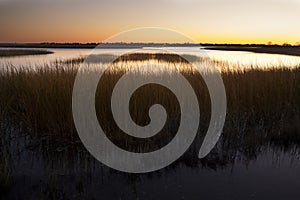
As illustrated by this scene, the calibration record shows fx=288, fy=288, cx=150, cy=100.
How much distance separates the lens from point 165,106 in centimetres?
556

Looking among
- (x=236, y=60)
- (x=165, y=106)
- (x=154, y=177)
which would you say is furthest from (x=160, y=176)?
(x=236, y=60)

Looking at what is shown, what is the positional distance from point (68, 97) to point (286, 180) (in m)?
3.63

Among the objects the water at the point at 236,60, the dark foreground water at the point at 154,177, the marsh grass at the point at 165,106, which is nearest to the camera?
the dark foreground water at the point at 154,177

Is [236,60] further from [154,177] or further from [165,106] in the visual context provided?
[154,177]

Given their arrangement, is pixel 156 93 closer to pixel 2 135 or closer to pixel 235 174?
pixel 235 174

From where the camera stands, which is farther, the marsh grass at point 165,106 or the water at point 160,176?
the marsh grass at point 165,106

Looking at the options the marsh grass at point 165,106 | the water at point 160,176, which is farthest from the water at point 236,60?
the water at point 160,176

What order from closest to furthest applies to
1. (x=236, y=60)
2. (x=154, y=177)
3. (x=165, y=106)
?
(x=154, y=177), (x=165, y=106), (x=236, y=60)

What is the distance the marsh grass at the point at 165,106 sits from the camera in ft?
15.6

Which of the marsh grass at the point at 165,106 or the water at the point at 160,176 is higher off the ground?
the marsh grass at the point at 165,106

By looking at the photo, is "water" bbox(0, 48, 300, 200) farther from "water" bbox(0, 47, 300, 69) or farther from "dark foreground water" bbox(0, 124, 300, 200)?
"water" bbox(0, 47, 300, 69)

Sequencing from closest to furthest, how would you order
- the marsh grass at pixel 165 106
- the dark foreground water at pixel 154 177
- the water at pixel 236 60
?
the dark foreground water at pixel 154 177
the marsh grass at pixel 165 106
the water at pixel 236 60

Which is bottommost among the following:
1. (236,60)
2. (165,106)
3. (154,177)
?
(154,177)

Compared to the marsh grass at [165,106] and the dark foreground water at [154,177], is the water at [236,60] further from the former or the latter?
the dark foreground water at [154,177]
